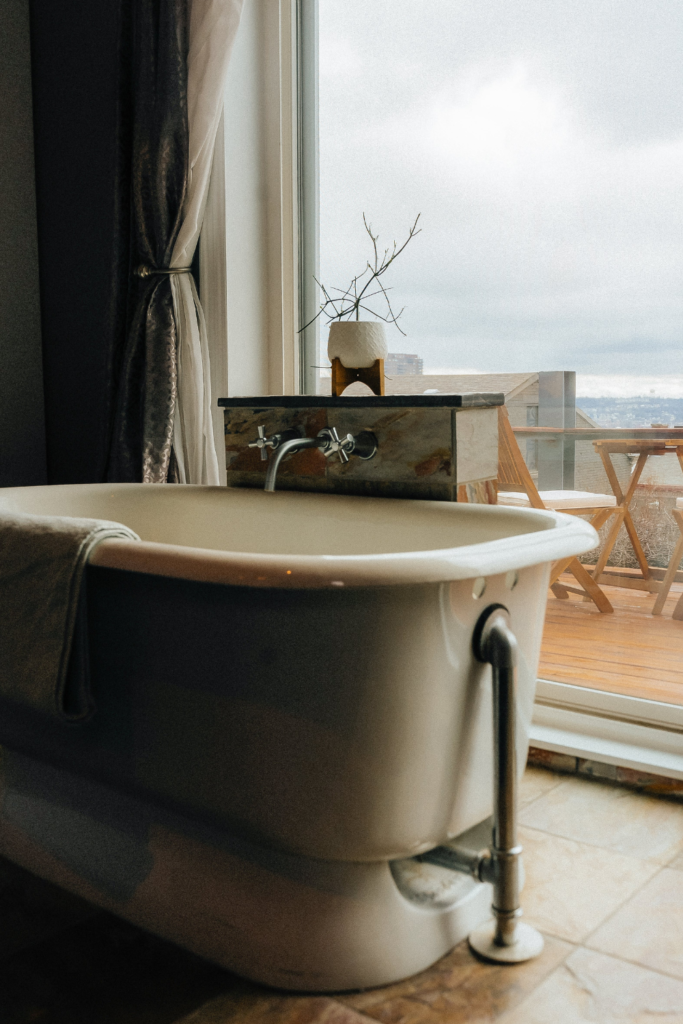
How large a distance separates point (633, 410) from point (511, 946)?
1262mm

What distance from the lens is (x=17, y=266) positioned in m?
3.13

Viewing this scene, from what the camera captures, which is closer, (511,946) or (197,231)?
(511,946)

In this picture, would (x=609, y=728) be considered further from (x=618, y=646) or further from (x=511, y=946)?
(x=511, y=946)

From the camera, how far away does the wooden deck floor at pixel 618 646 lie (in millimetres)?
2133

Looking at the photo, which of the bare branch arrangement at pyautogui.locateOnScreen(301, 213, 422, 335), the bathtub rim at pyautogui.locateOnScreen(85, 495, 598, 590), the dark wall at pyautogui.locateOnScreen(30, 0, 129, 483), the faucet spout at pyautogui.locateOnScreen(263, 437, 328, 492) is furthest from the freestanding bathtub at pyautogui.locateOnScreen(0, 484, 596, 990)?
the dark wall at pyautogui.locateOnScreen(30, 0, 129, 483)

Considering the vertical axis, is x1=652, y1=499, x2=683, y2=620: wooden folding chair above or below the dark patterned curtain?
below

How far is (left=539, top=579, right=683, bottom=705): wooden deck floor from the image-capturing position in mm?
2133

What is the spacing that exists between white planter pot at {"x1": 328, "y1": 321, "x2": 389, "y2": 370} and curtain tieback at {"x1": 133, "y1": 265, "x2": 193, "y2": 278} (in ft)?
2.02

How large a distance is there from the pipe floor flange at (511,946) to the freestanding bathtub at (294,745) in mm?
27

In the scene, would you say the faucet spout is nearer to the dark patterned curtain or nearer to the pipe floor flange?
the dark patterned curtain

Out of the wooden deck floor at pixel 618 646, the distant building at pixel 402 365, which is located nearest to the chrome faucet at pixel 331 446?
the distant building at pixel 402 365

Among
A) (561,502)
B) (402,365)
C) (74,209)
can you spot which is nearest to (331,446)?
(402,365)

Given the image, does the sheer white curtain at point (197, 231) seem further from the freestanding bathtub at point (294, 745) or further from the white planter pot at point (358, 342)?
the freestanding bathtub at point (294, 745)

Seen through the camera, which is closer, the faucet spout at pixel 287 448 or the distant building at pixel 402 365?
the faucet spout at pixel 287 448
